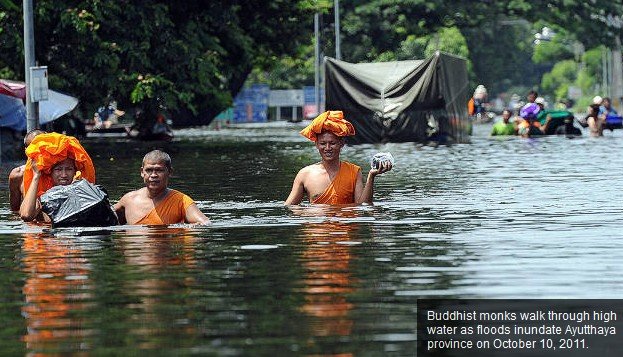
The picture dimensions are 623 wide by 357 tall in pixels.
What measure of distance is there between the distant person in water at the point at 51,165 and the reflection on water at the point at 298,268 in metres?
0.33

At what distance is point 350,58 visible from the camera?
87125 mm

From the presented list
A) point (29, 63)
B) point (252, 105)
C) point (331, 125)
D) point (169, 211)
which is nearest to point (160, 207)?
point (169, 211)

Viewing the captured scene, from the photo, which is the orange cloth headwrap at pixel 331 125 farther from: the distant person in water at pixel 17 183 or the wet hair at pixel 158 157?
the distant person in water at pixel 17 183

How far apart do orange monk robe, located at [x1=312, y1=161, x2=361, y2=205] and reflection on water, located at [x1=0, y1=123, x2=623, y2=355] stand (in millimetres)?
142

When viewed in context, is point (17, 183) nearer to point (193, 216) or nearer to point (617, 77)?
point (193, 216)

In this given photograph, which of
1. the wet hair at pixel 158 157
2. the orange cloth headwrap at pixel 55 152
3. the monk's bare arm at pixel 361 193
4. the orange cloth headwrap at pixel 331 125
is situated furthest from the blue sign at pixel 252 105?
the wet hair at pixel 158 157

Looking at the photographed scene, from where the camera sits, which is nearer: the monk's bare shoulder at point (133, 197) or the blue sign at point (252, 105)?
the monk's bare shoulder at point (133, 197)

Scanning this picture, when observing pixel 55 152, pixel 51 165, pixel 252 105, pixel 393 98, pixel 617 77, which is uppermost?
pixel 55 152

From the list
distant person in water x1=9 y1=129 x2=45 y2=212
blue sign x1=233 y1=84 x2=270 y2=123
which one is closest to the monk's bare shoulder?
distant person in water x1=9 y1=129 x2=45 y2=212

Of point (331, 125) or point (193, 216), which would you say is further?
point (331, 125)

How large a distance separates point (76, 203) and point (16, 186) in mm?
3109

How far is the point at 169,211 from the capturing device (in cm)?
1599

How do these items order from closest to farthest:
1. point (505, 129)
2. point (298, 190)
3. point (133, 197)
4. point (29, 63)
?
1. point (133, 197)
2. point (298, 190)
3. point (29, 63)
4. point (505, 129)

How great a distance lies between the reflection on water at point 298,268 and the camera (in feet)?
30.4
